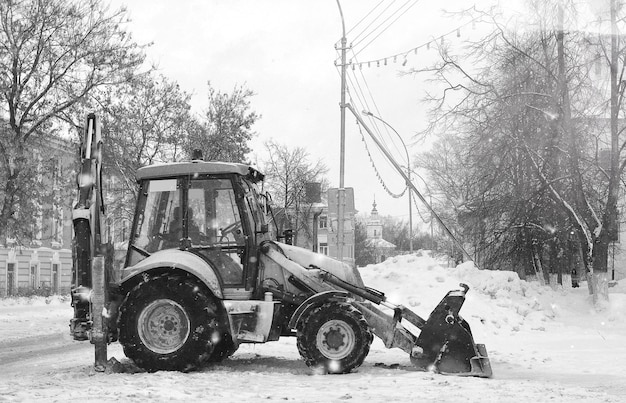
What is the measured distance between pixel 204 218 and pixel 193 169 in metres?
0.63

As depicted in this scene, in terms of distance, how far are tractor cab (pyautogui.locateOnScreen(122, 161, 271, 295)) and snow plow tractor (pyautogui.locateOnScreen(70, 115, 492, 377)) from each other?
0.01 metres

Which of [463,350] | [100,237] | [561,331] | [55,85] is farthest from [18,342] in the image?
[55,85]

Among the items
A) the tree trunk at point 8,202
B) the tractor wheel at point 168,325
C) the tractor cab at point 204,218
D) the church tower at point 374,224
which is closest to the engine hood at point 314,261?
the tractor cab at point 204,218

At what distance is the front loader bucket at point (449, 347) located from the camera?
8.84 m

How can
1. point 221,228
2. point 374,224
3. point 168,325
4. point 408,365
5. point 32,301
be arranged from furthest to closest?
point 374,224, point 32,301, point 408,365, point 221,228, point 168,325

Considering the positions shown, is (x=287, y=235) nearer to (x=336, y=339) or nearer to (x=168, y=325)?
(x=336, y=339)

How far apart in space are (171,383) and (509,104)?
54.4ft

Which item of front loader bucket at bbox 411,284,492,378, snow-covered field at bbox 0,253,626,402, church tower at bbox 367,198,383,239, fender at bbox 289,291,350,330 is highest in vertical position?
church tower at bbox 367,198,383,239

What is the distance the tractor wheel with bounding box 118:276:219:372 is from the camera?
29.2 ft

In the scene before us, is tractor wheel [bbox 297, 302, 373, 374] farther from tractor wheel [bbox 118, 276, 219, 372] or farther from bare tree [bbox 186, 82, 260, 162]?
bare tree [bbox 186, 82, 260, 162]

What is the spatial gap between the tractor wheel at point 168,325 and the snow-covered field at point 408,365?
0.82 ft

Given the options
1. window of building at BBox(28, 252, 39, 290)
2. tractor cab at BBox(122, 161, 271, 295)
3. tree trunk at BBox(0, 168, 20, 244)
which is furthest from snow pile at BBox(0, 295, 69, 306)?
tractor cab at BBox(122, 161, 271, 295)

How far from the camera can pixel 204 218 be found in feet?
31.6

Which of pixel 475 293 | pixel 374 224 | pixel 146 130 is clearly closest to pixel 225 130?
pixel 146 130
